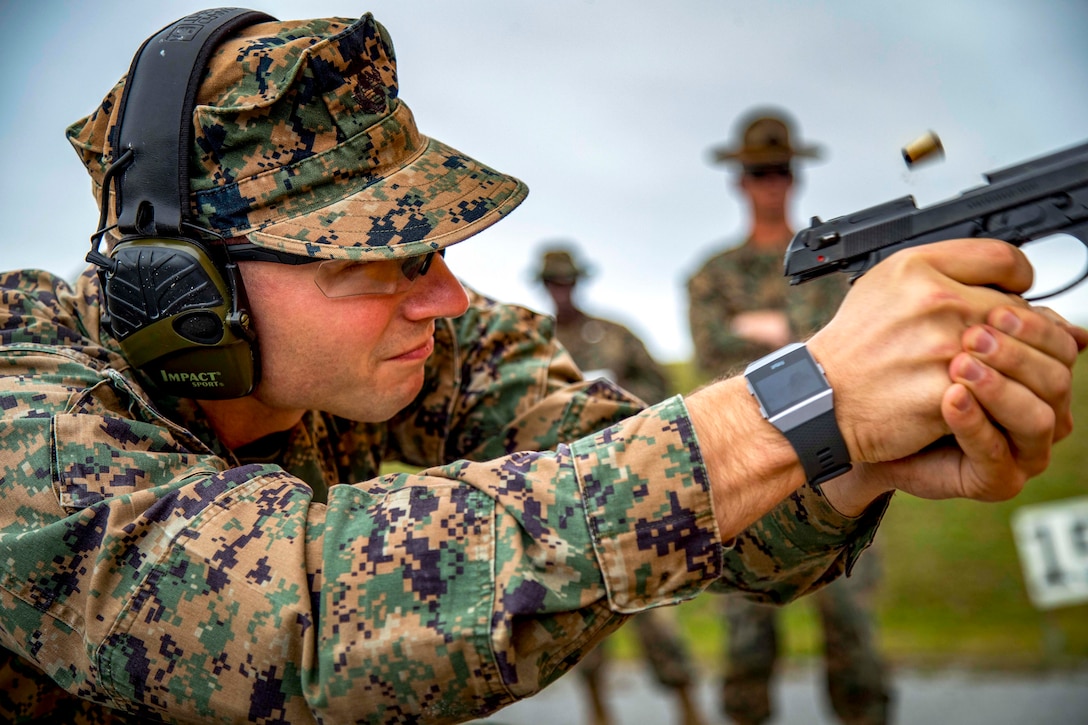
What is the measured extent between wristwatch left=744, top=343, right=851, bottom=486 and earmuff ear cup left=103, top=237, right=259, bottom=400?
0.97 meters

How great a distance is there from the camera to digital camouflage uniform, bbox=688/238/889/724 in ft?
16.9

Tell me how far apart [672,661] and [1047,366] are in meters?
5.21

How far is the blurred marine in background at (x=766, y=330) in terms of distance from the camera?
17.0ft

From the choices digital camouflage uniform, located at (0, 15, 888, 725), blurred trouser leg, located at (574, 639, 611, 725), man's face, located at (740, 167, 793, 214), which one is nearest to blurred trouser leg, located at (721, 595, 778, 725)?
blurred trouser leg, located at (574, 639, 611, 725)

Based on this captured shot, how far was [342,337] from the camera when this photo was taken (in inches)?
72.6

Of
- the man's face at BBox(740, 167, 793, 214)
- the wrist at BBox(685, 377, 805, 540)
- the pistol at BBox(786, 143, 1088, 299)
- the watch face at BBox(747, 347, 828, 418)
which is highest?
the man's face at BBox(740, 167, 793, 214)

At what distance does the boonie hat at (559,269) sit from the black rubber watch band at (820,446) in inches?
274

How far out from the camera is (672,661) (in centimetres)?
620

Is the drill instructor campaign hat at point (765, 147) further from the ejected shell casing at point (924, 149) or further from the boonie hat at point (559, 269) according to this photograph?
the ejected shell casing at point (924, 149)

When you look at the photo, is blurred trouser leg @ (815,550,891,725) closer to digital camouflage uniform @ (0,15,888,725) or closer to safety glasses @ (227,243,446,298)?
digital camouflage uniform @ (0,15,888,725)

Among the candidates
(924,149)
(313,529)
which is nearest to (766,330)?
(924,149)

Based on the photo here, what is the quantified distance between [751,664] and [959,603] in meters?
3.49

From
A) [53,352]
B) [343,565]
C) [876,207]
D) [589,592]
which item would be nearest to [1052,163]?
[876,207]

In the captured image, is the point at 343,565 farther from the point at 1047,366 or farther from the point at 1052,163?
the point at 1052,163
